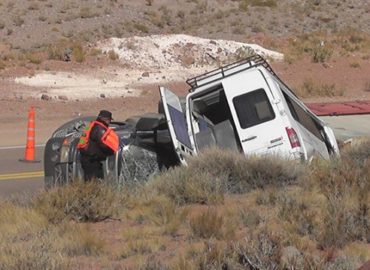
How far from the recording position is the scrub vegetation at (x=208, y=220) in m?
7.45

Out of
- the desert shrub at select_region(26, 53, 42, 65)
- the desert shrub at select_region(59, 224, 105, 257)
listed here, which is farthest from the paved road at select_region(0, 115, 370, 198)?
the desert shrub at select_region(26, 53, 42, 65)

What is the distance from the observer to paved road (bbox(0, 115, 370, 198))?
48.9 feet

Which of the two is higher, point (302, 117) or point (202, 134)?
point (202, 134)

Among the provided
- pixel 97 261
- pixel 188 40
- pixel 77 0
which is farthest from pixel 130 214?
pixel 77 0

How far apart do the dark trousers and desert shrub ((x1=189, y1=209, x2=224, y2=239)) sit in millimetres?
2995

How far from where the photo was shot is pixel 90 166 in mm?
11820

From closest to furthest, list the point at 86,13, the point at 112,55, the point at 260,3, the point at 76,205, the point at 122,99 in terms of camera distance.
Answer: the point at 76,205
the point at 122,99
the point at 112,55
the point at 86,13
the point at 260,3

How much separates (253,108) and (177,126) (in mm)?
1301

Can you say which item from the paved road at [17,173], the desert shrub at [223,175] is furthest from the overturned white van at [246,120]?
the paved road at [17,173]

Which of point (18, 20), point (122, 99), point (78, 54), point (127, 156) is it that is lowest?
point (127, 156)

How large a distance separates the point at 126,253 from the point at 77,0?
4953 cm

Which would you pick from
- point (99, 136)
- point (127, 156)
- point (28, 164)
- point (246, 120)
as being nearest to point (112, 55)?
point (28, 164)

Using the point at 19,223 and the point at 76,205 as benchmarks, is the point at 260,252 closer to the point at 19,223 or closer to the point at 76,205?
the point at 76,205

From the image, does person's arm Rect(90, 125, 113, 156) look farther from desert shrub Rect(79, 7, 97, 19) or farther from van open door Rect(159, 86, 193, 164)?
desert shrub Rect(79, 7, 97, 19)
